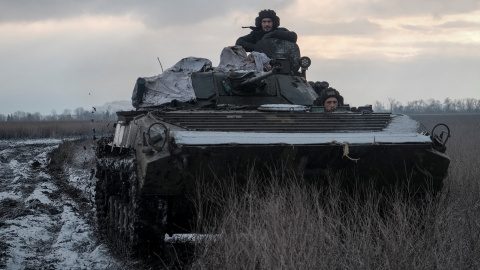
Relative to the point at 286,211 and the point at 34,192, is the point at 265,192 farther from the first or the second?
→ the point at 34,192

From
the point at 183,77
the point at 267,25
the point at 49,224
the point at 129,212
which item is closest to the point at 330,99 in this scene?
the point at 183,77

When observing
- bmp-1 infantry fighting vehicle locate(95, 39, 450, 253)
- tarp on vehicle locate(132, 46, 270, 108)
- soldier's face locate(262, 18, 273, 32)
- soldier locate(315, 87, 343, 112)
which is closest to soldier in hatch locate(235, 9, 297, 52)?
soldier's face locate(262, 18, 273, 32)

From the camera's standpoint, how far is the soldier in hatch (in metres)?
10.9

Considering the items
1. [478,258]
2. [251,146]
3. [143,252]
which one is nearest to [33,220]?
[143,252]

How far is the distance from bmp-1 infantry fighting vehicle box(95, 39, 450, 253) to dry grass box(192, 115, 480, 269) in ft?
0.73

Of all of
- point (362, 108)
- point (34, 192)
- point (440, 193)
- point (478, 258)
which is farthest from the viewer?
point (34, 192)

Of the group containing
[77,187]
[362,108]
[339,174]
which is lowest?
[77,187]

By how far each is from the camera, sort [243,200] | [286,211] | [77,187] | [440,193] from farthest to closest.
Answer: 1. [77,187]
2. [440,193]
3. [243,200]
4. [286,211]

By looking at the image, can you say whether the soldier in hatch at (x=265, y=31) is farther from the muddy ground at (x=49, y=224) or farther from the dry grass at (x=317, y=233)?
the dry grass at (x=317, y=233)

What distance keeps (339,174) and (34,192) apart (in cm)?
658

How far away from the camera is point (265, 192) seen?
6.42 meters

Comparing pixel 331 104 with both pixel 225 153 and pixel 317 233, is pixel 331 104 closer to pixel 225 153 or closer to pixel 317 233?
pixel 225 153

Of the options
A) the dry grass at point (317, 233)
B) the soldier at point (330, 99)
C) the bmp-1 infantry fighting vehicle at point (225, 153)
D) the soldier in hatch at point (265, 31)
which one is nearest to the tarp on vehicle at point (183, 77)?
the bmp-1 infantry fighting vehicle at point (225, 153)

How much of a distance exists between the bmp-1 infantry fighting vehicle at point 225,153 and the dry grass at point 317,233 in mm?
222
